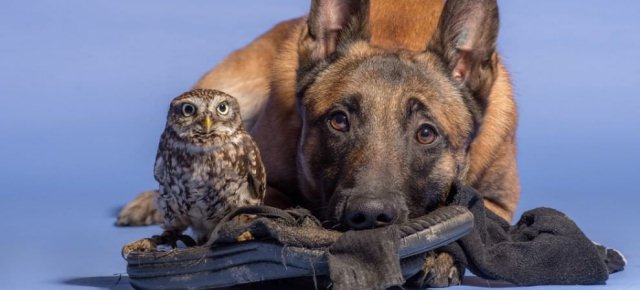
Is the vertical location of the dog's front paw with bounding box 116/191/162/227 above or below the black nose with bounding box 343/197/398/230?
below

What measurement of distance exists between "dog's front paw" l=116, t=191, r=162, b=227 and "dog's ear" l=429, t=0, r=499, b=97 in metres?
2.04

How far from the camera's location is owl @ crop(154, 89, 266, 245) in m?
4.45

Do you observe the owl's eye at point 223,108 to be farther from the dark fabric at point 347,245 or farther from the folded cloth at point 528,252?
the folded cloth at point 528,252

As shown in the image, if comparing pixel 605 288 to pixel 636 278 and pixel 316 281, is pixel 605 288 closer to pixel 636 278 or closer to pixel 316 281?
pixel 636 278

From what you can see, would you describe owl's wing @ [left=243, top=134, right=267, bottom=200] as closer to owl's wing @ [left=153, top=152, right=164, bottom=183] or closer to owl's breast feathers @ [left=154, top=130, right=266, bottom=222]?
owl's breast feathers @ [left=154, top=130, right=266, bottom=222]

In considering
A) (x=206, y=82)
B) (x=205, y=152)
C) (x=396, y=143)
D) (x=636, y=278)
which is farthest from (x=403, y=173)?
(x=206, y=82)

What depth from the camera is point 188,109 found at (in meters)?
4.45

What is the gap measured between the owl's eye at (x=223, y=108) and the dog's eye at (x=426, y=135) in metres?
0.82

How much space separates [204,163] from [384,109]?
784mm

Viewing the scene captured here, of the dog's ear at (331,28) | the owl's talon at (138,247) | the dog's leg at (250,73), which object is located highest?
the dog's ear at (331,28)

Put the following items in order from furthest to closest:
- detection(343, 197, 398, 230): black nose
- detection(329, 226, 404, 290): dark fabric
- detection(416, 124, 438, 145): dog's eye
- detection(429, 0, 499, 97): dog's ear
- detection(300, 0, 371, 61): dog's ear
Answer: detection(300, 0, 371, 61): dog's ear < detection(429, 0, 499, 97): dog's ear < detection(416, 124, 438, 145): dog's eye < detection(343, 197, 398, 230): black nose < detection(329, 226, 404, 290): dark fabric

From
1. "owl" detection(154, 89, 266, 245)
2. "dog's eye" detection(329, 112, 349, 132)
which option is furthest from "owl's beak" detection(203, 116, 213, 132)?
"dog's eye" detection(329, 112, 349, 132)

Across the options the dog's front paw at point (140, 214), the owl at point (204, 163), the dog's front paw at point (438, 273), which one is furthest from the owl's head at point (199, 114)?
the dog's front paw at point (140, 214)

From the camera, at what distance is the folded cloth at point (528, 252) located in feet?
14.6
